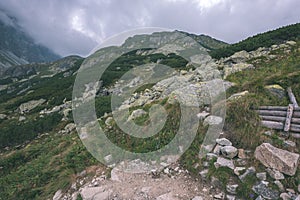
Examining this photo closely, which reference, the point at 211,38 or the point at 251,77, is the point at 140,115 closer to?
the point at 251,77

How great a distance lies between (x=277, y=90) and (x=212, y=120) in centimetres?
313

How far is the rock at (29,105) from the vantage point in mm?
40281

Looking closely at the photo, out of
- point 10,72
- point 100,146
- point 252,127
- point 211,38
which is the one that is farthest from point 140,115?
point 10,72

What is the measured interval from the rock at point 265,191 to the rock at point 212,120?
A: 2.90 metres

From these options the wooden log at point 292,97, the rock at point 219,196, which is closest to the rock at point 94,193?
the rock at point 219,196

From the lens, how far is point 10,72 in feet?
476

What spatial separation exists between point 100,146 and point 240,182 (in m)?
6.26

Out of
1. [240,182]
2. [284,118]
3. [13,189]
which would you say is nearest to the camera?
[240,182]

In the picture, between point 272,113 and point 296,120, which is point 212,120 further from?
point 296,120

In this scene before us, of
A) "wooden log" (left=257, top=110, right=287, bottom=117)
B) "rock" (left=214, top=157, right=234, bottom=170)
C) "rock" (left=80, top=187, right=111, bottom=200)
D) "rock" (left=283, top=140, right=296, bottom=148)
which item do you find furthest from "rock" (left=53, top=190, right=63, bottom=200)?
"wooden log" (left=257, top=110, right=287, bottom=117)

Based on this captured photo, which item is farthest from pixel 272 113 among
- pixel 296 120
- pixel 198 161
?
pixel 198 161

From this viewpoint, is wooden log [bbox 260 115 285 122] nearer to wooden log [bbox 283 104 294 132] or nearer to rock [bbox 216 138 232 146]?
wooden log [bbox 283 104 294 132]

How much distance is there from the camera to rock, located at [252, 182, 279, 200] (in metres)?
5.92

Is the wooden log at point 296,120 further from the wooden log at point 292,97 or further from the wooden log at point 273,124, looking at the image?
the wooden log at point 292,97
